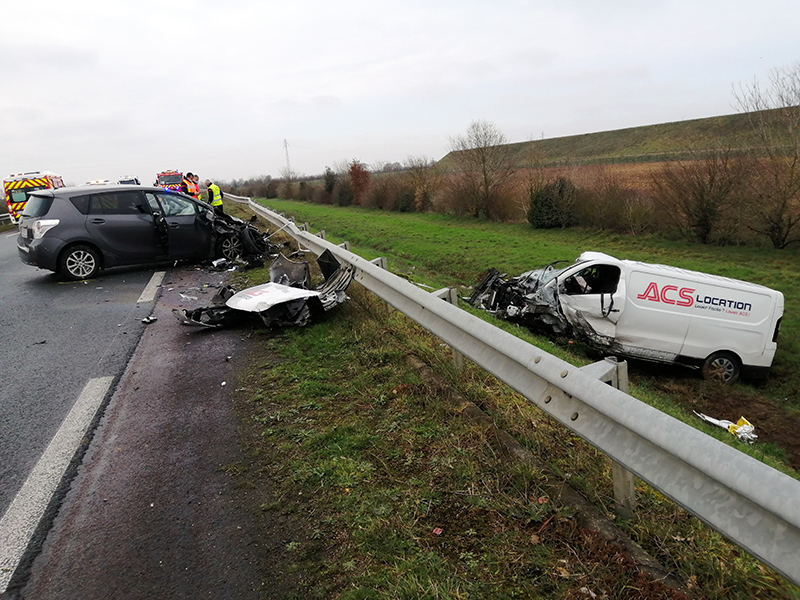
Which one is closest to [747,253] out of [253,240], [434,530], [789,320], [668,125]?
[789,320]

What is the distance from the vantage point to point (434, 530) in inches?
90.4

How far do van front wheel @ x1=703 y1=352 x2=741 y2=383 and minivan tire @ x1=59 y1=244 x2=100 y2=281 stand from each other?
35.6 feet

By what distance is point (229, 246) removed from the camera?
32.9 ft

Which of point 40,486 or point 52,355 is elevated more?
point 52,355

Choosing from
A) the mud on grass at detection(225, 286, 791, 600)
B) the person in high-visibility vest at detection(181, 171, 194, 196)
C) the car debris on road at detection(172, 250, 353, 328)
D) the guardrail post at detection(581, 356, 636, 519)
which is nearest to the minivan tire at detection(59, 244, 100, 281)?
the car debris on road at detection(172, 250, 353, 328)

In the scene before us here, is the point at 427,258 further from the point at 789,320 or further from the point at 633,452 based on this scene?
the point at 633,452

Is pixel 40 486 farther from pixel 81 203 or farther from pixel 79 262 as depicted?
pixel 81 203

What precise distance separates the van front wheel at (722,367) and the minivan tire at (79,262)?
10851 millimetres

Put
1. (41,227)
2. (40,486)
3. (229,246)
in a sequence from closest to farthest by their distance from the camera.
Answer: (40,486) < (41,227) < (229,246)

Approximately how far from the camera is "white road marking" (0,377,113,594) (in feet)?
7.69

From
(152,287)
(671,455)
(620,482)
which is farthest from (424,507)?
(152,287)

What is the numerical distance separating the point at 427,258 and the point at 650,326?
32.0ft

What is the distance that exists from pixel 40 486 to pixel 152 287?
5.65 meters

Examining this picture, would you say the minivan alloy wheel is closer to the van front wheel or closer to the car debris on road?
the car debris on road
